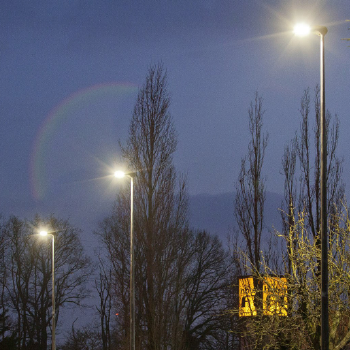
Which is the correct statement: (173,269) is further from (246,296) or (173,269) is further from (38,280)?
(38,280)

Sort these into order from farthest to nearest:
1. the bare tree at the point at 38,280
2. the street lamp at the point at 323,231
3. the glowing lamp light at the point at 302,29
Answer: the bare tree at the point at 38,280 → the glowing lamp light at the point at 302,29 → the street lamp at the point at 323,231

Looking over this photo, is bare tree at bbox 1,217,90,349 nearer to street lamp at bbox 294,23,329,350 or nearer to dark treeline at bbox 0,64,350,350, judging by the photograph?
dark treeline at bbox 0,64,350,350

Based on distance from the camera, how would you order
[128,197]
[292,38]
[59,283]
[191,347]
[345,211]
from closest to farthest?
[292,38], [345,211], [128,197], [191,347], [59,283]

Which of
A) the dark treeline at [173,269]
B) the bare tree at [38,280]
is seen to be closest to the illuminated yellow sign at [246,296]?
the dark treeline at [173,269]

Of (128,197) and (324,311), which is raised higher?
(128,197)

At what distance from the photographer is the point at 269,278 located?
640 inches

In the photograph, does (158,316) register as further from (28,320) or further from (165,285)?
(28,320)

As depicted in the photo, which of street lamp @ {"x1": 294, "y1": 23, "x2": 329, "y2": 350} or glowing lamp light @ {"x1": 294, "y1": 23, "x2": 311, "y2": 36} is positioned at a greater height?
glowing lamp light @ {"x1": 294, "y1": 23, "x2": 311, "y2": 36}

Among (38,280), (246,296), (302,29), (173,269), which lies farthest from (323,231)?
(38,280)

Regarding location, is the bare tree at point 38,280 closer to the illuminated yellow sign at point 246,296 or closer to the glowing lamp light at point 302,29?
the illuminated yellow sign at point 246,296

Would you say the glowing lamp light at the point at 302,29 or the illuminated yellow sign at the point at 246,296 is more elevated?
the glowing lamp light at the point at 302,29

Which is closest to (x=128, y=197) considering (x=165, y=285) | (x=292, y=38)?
(x=165, y=285)

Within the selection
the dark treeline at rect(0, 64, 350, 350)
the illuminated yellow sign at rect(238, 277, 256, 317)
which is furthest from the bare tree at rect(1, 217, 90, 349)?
Result: the illuminated yellow sign at rect(238, 277, 256, 317)

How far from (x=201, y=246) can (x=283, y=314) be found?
3058 centimetres
